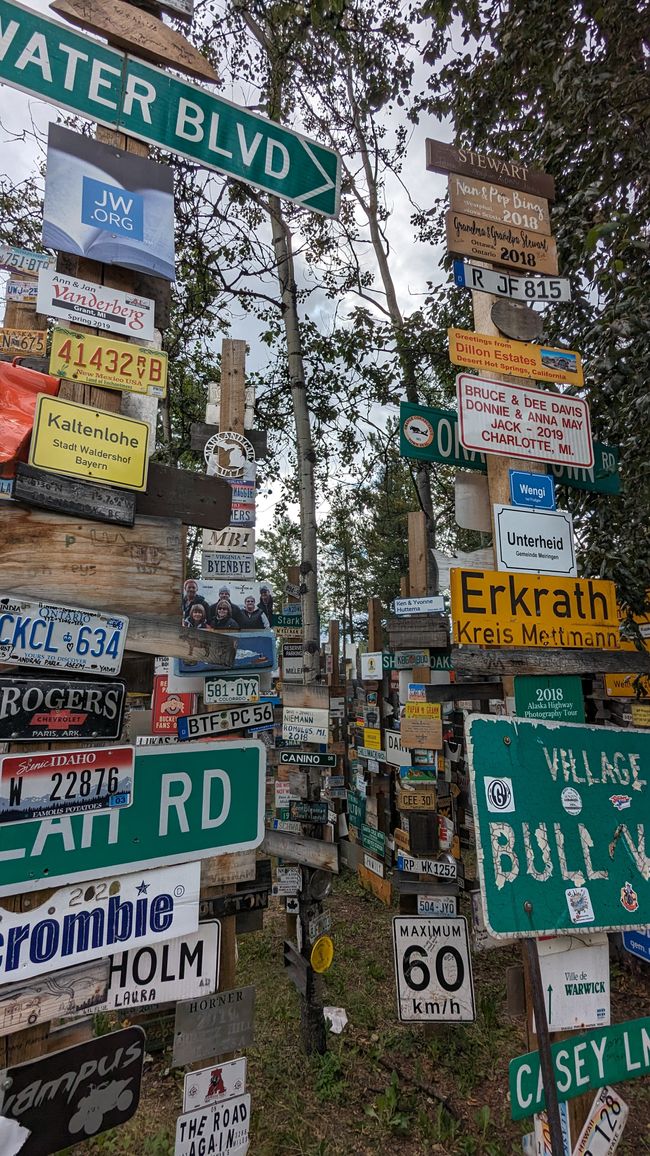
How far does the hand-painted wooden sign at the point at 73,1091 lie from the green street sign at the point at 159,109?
3216mm

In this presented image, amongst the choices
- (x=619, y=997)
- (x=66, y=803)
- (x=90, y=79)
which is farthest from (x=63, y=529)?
(x=619, y=997)

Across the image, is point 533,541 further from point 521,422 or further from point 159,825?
point 159,825

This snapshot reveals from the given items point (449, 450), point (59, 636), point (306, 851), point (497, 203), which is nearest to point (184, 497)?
point (59, 636)

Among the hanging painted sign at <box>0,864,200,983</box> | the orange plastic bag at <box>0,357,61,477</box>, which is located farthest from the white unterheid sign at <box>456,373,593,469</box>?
the hanging painted sign at <box>0,864,200,983</box>

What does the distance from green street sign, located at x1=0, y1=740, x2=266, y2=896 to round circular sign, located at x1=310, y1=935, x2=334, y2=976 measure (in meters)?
3.15

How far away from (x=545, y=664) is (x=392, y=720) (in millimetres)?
5921

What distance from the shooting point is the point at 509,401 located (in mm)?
3221

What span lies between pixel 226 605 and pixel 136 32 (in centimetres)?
289

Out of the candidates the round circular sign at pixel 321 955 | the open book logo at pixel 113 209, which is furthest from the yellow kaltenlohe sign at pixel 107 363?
the round circular sign at pixel 321 955

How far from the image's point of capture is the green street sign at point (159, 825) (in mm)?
1656

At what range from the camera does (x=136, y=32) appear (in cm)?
228

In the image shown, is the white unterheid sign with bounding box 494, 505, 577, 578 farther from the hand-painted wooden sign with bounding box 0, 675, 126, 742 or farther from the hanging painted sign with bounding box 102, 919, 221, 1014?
the hanging painted sign with bounding box 102, 919, 221, 1014

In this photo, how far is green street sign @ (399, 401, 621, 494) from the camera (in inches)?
143

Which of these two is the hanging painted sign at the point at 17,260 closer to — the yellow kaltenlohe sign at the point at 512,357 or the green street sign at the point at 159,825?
the yellow kaltenlohe sign at the point at 512,357
